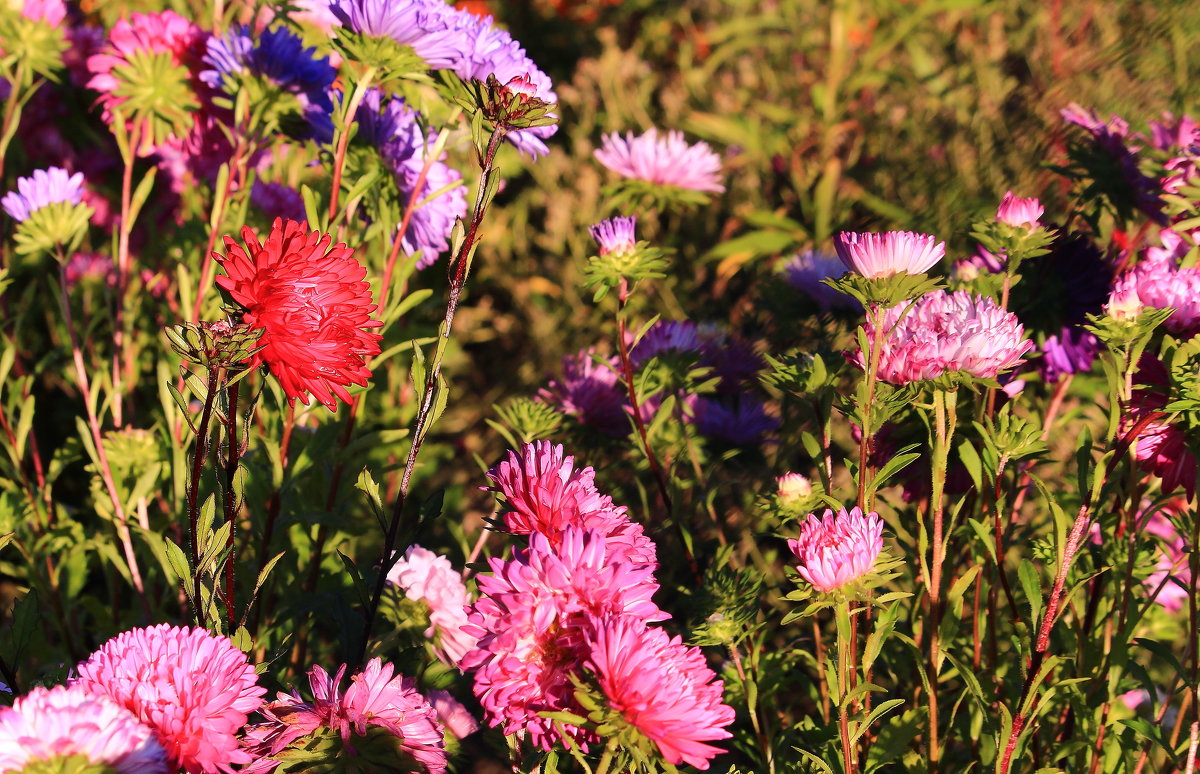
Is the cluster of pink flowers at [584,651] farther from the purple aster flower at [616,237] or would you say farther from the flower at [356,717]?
the purple aster flower at [616,237]

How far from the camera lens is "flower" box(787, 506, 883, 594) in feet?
1.90

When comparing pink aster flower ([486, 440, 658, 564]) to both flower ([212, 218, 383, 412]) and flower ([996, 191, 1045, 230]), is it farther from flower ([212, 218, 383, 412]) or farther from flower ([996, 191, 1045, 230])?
flower ([996, 191, 1045, 230])

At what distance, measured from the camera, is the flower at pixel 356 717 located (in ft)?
1.83

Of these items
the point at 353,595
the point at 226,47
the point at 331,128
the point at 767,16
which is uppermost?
the point at 767,16

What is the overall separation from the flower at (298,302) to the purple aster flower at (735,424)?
0.52 m

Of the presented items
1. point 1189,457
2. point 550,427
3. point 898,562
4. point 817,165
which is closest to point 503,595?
point 898,562

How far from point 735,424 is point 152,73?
73 cm

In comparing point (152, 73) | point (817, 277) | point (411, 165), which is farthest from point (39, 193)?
point (817, 277)

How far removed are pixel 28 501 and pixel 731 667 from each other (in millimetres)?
747

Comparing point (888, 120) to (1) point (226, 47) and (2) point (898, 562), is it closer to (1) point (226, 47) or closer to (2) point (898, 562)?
(1) point (226, 47)

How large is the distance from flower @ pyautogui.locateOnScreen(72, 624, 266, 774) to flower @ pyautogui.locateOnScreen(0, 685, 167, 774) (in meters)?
0.03

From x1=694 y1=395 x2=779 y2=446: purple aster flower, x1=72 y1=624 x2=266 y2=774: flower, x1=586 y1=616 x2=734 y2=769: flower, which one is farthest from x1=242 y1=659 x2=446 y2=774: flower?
x1=694 y1=395 x2=779 y2=446: purple aster flower

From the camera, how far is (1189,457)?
0.70 metres

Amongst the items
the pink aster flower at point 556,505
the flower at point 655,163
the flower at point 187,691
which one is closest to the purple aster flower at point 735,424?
the flower at point 655,163
